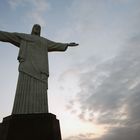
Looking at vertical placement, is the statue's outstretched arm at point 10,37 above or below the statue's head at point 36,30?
below

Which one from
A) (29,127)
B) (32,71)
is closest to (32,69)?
(32,71)

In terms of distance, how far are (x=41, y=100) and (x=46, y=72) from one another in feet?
4.34

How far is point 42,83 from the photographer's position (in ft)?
27.7

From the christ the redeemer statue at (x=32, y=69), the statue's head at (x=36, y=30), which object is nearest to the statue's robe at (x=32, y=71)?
the christ the redeemer statue at (x=32, y=69)

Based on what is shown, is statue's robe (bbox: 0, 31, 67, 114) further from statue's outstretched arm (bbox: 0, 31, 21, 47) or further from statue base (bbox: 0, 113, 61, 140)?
statue base (bbox: 0, 113, 61, 140)

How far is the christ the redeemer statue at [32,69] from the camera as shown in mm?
7657

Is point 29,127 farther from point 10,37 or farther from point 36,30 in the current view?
point 36,30

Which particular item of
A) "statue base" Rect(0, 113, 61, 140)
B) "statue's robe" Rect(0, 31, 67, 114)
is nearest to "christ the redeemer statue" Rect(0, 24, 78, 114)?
"statue's robe" Rect(0, 31, 67, 114)

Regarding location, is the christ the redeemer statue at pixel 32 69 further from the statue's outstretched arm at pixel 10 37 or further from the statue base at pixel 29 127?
the statue base at pixel 29 127

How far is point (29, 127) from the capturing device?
6699 mm

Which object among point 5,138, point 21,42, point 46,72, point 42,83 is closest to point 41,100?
point 42,83

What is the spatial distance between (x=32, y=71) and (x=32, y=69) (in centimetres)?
9

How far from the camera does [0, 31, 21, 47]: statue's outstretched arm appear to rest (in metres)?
8.84

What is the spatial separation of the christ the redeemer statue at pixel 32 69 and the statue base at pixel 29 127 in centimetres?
57
